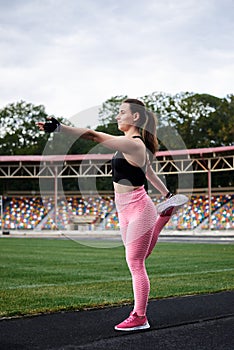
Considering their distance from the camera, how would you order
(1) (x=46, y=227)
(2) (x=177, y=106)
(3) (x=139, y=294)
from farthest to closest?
(2) (x=177, y=106) → (1) (x=46, y=227) → (3) (x=139, y=294)

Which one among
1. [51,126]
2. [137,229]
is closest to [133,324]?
[137,229]

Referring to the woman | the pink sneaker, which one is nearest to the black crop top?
the woman

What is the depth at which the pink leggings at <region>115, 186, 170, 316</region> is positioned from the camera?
5.16 meters

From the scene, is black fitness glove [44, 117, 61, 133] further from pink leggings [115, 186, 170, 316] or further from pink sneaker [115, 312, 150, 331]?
pink sneaker [115, 312, 150, 331]

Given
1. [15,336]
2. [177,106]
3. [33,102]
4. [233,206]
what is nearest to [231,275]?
[15,336]

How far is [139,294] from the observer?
524 cm

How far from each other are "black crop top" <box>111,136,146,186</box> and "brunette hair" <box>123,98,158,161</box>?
0.85 ft

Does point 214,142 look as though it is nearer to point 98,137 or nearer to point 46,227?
point 46,227

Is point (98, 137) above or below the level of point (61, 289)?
above

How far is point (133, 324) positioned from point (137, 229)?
2.82 ft

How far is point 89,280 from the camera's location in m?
9.74

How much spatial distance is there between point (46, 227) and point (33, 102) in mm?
25615

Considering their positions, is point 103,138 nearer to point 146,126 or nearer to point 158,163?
point 146,126

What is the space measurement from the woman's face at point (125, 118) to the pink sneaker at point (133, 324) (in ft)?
5.65
